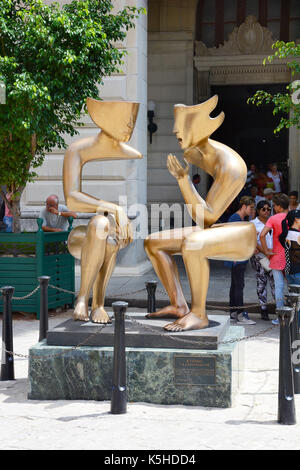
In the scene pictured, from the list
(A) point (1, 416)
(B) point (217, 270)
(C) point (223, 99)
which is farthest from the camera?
(C) point (223, 99)

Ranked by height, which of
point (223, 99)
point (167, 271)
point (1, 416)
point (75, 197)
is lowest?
point (1, 416)

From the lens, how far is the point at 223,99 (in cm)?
2091

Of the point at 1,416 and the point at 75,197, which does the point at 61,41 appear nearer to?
the point at 75,197

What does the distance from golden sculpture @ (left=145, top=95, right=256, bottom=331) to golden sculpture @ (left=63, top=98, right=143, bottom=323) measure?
1.24 ft

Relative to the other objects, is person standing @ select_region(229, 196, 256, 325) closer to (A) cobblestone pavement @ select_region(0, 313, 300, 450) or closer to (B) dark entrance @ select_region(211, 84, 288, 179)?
(A) cobblestone pavement @ select_region(0, 313, 300, 450)

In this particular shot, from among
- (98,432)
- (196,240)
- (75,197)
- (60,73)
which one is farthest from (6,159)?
(98,432)

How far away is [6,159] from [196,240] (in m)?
5.25

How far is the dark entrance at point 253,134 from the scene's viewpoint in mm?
21812

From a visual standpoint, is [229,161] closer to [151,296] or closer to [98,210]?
[98,210]

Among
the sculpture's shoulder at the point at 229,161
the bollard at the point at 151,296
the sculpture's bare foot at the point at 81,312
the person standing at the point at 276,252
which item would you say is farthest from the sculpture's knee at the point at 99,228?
the person standing at the point at 276,252

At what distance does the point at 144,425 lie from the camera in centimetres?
512

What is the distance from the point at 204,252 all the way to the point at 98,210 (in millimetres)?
1055

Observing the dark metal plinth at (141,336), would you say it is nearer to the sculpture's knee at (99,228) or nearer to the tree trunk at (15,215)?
the sculpture's knee at (99,228)

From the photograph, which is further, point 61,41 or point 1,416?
point 61,41
